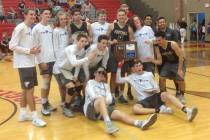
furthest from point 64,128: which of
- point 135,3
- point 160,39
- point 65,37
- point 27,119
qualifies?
point 135,3

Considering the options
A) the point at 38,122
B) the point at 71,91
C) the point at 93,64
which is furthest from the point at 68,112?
the point at 93,64

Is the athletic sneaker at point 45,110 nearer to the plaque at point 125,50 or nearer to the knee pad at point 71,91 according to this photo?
the knee pad at point 71,91

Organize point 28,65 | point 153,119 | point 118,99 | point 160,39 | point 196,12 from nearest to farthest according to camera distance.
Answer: point 153,119 < point 28,65 < point 160,39 < point 118,99 < point 196,12

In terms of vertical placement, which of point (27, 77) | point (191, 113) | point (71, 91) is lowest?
point (191, 113)

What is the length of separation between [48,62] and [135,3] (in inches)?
651

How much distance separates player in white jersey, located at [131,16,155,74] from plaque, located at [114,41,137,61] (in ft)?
0.56

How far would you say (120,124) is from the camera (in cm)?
510

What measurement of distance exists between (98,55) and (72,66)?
45cm

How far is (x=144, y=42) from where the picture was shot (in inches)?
245

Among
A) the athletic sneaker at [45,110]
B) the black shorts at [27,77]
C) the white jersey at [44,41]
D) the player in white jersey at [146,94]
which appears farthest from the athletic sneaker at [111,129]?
the white jersey at [44,41]

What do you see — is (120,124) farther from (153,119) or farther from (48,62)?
(48,62)

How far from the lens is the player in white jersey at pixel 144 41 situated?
622 cm

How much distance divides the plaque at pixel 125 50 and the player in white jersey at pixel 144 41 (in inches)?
6.7

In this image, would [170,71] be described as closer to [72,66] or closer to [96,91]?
[96,91]
